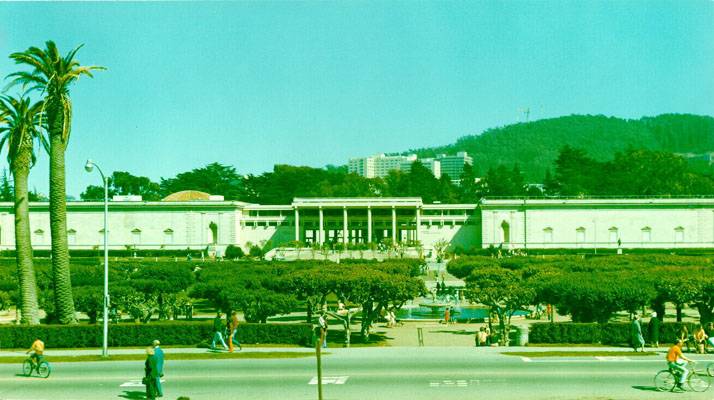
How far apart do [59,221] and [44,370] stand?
13067mm

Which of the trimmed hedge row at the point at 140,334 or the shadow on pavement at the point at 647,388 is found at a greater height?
the trimmed hedge row at the point at 140,334

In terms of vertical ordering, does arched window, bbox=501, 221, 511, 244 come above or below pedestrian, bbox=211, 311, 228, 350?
above

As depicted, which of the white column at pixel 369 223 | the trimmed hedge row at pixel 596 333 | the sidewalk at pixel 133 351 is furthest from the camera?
the white column at pixel 369 223

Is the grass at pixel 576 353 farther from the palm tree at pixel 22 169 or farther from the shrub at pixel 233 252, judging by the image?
the shrub at pixel 233 252

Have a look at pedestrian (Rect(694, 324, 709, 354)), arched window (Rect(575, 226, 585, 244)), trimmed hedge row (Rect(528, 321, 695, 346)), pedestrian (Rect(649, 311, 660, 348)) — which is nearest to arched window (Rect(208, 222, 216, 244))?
arched window (Rect(575, 226, 585, 244))

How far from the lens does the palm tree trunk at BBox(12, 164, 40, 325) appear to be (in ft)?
128

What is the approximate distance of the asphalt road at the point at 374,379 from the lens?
24.9m

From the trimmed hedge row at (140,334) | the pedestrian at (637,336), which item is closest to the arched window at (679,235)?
the pedestrian at (637,336)

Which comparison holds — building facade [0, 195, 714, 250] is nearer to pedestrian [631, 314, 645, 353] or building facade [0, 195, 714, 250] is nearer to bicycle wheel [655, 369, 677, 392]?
pedestrian [631, 314, 645, 353]

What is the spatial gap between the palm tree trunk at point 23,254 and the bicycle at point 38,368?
1133 centimetres

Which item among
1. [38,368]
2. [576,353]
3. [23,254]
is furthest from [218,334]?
[576,353]

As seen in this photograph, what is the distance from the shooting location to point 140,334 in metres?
36.2

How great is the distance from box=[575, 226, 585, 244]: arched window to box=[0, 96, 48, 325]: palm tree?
9442cm

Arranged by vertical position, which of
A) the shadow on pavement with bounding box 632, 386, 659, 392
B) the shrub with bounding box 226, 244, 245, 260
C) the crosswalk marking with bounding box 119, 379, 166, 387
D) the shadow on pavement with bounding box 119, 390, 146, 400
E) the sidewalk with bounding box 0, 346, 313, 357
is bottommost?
the shadow on pavement with bounding box 119, 390, 146, 400
